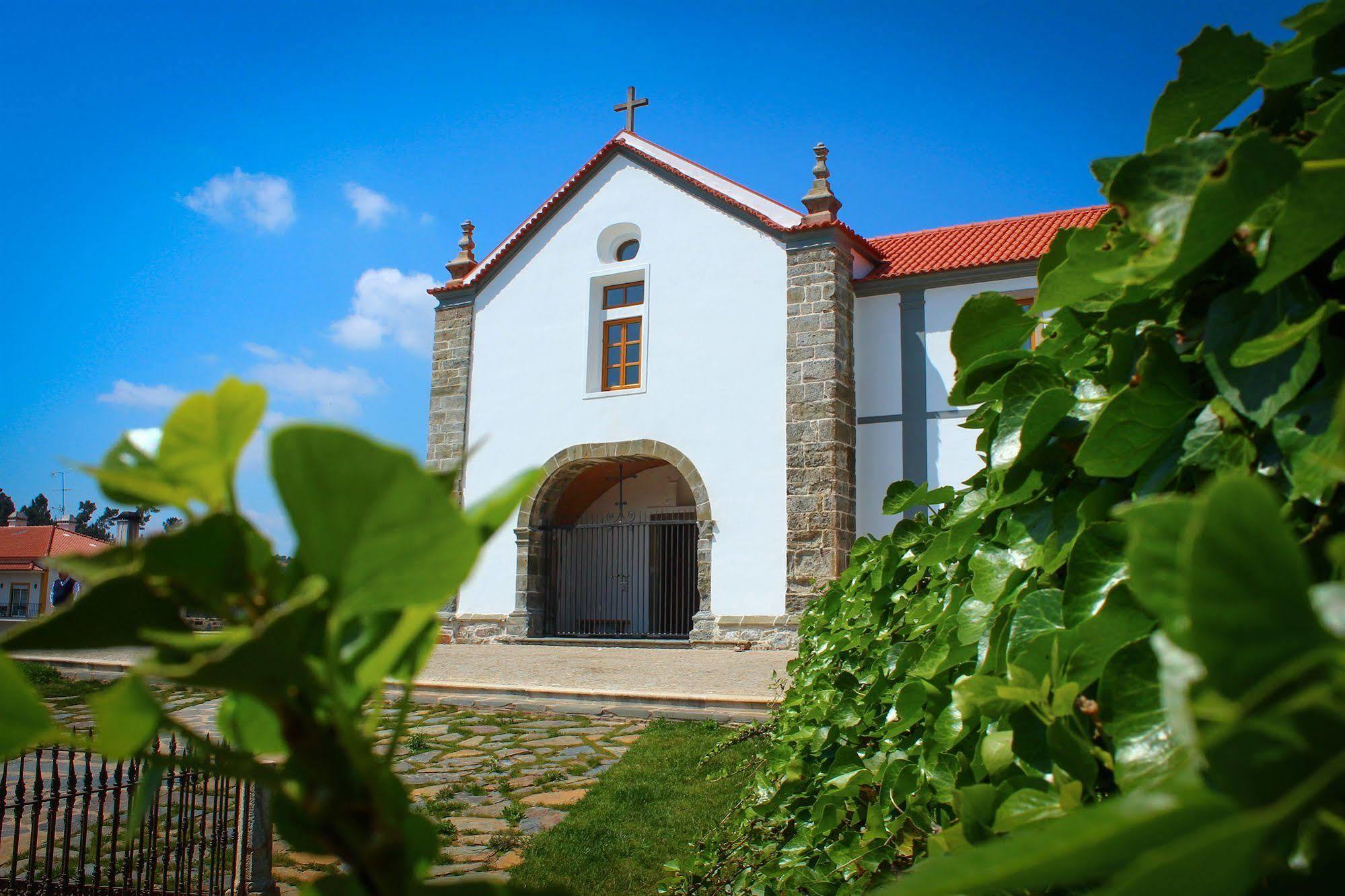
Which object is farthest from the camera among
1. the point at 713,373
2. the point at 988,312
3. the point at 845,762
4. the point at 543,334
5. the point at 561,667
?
the point at 543,334

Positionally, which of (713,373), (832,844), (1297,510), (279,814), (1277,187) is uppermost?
(713,373)

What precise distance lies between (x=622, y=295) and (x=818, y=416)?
412 cm

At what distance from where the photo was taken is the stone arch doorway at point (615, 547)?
13.5 m

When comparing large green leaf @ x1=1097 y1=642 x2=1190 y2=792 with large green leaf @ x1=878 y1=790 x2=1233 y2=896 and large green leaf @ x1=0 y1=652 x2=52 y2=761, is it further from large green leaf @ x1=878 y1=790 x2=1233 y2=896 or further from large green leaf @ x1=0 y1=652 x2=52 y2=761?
large green leaf @ x1=0 y1=652 x2=52 y2=761

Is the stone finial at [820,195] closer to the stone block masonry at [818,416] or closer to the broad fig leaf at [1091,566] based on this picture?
the stone block masonry at [818,416]

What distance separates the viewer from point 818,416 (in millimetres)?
12219

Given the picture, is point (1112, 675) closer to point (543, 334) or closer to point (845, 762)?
point (845, 762)

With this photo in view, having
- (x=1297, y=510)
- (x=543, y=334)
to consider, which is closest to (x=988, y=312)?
(x=1297, y=510)

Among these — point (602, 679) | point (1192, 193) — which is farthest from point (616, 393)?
point (1192, 193)

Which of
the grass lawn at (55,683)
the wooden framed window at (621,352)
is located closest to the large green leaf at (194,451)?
the grass lawn at (55,683)

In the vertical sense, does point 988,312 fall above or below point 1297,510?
above

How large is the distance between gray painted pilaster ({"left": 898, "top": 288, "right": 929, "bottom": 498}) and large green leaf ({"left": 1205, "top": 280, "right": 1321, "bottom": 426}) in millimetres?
11731

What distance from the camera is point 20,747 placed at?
0.30 m

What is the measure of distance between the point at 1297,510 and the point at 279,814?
0.53 meters
